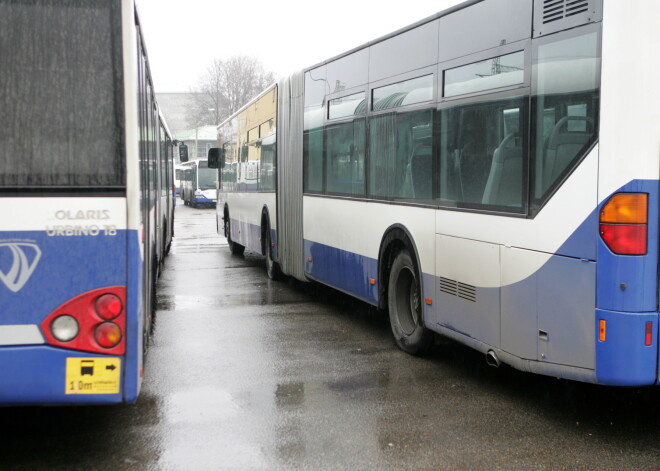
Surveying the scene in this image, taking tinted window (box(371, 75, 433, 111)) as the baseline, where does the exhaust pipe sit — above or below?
below

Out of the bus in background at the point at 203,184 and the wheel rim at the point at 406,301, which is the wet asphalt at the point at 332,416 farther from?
the bus in background at the point at 203,184

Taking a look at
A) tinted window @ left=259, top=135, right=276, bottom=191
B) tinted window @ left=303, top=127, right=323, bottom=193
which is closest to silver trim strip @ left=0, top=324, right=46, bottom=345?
tinted window @ left=303, top=127, right=323, bottom=193

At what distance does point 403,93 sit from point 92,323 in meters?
4.39

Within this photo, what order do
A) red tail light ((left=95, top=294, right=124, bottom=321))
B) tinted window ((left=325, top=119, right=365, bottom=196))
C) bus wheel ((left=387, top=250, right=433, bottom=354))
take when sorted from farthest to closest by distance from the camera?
tinted window ((left=325, top=119, right=365, bottom=196)), bus wheel ((left=387, top=250, right=433, bottom=354)), red tail light ((left=95, top=294, right=124, bottom=321))

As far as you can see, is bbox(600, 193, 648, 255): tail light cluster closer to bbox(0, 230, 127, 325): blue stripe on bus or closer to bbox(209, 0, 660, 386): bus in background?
bbox(209, 0, 660, 386): bus in background

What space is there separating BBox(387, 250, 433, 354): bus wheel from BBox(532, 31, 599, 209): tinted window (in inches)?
92.6

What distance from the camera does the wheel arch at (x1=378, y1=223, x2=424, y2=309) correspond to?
795cm

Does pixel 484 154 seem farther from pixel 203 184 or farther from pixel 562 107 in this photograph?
pixel 203 184

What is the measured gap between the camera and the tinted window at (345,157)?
30.9 ft

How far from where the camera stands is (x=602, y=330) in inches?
209

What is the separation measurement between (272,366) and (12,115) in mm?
3827

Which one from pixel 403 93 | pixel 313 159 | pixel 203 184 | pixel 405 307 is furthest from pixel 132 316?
pixel 203 184

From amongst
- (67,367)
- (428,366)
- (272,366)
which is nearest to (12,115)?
(67,367)

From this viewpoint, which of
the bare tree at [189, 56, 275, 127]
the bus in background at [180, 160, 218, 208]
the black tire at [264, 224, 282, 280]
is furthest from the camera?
the bare tree at [189, 56, 275, 127]
